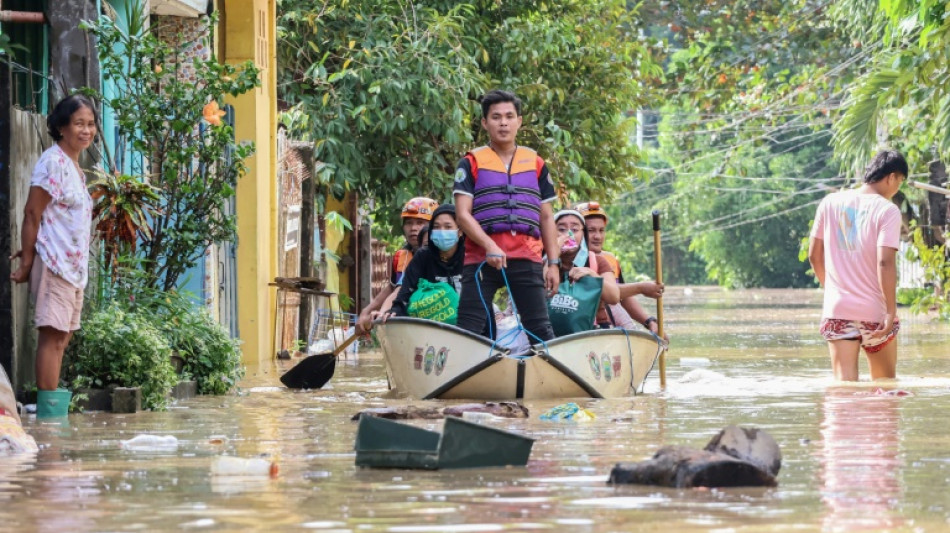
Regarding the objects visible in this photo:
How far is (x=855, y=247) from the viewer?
1223 cm

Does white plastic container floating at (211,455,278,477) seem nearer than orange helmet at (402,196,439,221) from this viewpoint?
Yes

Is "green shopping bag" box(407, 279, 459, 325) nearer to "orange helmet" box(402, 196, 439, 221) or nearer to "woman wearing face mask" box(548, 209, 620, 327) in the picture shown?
"woman wearing face mask" box(548, 209, 620, 327)

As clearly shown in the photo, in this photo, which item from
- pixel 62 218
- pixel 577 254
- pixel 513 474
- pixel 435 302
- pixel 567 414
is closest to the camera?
pixel 513 474

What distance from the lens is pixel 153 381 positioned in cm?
1110

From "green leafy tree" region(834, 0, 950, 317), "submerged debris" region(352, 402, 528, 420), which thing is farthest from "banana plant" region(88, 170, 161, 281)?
"green leafy tree" region(834, 0, 950, 317)

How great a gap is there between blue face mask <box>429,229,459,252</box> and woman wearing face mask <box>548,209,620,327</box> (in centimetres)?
74

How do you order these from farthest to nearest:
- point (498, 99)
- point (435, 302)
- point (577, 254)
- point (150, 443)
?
point (577, 254) → point (435, 302) → point (498, 99) → point (150, 443)

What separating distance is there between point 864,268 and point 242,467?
617 centimetres

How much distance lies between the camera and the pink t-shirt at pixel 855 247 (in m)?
12.1

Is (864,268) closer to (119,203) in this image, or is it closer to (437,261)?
(437,261)

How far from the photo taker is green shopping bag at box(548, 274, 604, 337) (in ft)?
41.3

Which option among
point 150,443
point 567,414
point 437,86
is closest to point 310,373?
point 567,414

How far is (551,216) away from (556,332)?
1.04 meters

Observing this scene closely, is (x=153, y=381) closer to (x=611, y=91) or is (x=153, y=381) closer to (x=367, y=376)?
(x=367, y=376)
